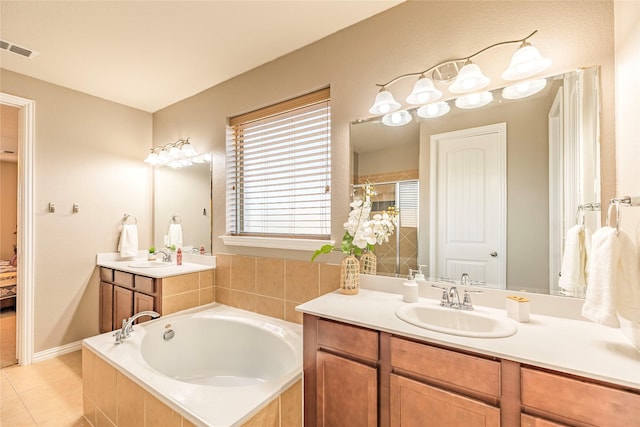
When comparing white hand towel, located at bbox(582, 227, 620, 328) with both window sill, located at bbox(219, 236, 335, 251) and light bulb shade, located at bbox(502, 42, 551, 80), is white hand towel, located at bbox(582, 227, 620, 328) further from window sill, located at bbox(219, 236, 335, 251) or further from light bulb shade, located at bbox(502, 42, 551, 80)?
window sill, located at bbox(219, 236, 335, 251)

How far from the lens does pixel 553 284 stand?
4.35 feet

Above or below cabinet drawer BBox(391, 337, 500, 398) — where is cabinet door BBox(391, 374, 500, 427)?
below

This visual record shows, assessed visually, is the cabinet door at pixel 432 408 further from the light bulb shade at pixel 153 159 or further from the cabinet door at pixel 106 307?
the light bulb shade at pixel 153 159

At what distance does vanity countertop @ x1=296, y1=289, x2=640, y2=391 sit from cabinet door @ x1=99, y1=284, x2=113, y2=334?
2420mm

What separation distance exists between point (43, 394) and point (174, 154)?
2.19 m

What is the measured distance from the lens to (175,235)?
313 centimetres

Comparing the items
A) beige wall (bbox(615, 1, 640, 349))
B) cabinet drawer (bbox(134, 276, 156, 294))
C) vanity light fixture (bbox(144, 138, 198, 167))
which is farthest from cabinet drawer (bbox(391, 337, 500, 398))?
vanity light fixture (bbox(144, 138, 198, 167))

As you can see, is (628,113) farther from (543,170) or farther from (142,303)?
(142,303)

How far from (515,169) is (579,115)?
33cm

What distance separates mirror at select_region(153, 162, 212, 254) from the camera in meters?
2.83

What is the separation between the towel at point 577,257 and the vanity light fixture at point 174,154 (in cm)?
291

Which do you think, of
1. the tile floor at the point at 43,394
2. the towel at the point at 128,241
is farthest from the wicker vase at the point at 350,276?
the towel at the point at 128,241

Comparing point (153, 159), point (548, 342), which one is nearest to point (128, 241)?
point (153, 159)

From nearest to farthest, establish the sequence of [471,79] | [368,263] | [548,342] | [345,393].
Result: [548,342], [345,393], [471,79], [368,263]
